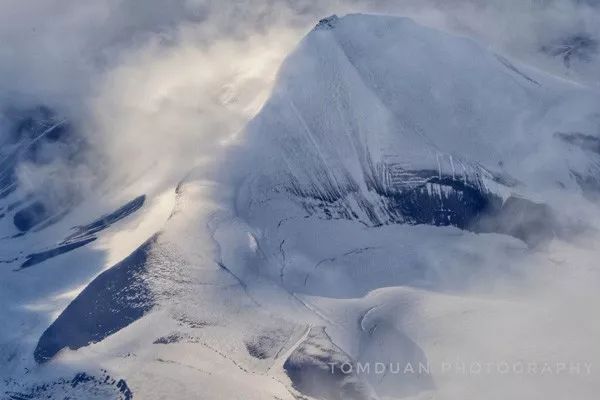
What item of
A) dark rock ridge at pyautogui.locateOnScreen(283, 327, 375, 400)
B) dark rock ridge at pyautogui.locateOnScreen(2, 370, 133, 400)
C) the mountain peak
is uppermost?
the mountain peak

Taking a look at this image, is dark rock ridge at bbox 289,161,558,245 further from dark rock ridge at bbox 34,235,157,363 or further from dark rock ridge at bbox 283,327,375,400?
dark rock ridge at bbox 283,327,375,400

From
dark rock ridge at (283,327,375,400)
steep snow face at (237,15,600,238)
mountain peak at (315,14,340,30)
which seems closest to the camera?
dark rock ridge at (283,327,375,400)

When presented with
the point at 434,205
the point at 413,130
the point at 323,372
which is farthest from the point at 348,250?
the point at 323,372

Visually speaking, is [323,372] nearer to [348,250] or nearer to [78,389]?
[348,250]

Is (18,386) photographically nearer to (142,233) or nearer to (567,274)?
(142,233)

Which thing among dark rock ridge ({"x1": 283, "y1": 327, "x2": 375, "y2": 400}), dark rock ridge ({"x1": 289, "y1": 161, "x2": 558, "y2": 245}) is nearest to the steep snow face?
dark rock ridge ({"x1": 289, "y1": 161, "x2": 558, "y2": 245})

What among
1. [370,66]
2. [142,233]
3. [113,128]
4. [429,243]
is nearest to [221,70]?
[113,128]

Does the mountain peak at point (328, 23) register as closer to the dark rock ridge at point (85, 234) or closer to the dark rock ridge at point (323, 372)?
the dark rock ridge at point (85, 234)
